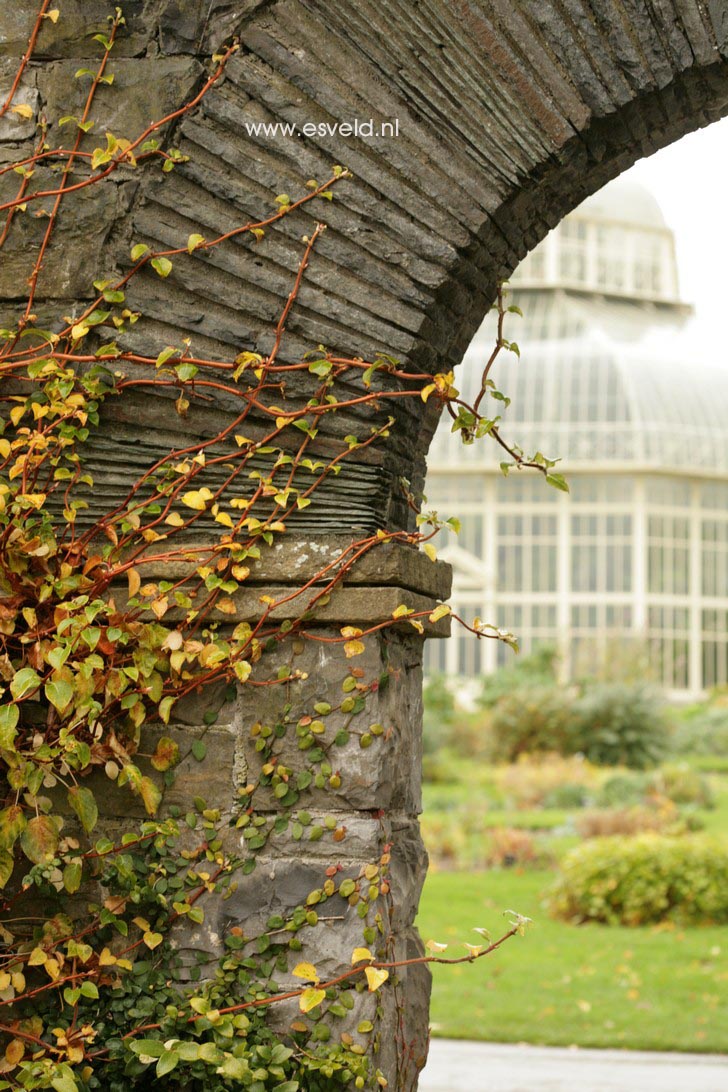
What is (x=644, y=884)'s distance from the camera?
956cm

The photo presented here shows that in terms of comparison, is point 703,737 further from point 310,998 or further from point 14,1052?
point 14,1052

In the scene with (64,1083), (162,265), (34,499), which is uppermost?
(162,265)

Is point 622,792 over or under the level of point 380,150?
under

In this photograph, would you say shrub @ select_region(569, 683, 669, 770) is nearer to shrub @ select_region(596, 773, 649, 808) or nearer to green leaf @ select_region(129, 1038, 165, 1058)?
shrub @ select_region(596, 773, 649, 808)

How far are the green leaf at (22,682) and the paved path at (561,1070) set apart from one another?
400cm

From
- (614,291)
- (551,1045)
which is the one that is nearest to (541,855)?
(551,1045)

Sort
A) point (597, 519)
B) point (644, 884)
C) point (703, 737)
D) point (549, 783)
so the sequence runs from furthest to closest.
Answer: point (597, 519)
point (703, 737)
point (549, 783)
point (644, 884)

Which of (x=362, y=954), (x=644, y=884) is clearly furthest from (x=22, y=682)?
(x=644, y=884)

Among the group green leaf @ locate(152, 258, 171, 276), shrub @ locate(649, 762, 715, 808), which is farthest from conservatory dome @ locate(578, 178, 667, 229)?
green leaf @ locate(152, 258, 171, 276)

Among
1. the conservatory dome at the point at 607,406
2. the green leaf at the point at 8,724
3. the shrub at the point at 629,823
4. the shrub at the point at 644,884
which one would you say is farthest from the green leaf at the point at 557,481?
the conservatory dome at the point at 607,406

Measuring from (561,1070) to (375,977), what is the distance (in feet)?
13.4

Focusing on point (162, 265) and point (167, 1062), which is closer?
point (167, 1062)

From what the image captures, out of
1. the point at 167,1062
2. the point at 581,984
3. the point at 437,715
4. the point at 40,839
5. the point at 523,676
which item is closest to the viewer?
the point at 167,1062

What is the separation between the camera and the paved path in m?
6.01
